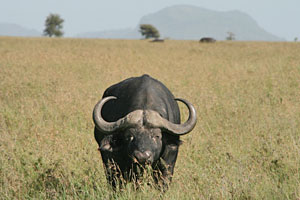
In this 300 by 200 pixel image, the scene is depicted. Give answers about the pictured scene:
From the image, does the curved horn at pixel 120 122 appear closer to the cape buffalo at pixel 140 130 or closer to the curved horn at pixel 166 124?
the cape buffalo at pixel 140 130

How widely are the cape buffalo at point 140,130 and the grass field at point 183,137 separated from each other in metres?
0.29

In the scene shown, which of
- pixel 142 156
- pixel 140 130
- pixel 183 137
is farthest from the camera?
pixel 183 137

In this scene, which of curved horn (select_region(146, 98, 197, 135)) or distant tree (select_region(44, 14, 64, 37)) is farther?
distant tree (select_region(44, 14, 64, 37))

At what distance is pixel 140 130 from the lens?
391 centimetres

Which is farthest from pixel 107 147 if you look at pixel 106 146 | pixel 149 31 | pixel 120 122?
pixel 149 31

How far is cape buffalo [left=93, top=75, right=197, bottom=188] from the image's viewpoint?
3.85m

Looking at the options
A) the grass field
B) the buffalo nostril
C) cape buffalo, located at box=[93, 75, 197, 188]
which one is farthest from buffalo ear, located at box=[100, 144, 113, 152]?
the buffalo nostril

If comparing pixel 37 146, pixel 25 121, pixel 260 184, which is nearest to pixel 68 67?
pixel 25 121

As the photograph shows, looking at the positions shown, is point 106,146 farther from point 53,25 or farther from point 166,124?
point 53,25

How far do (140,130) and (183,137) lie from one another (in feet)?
9.66

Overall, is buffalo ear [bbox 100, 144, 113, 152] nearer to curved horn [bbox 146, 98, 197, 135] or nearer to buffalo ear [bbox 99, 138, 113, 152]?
buffalo ear [bbox 99, 138, 113, 152]

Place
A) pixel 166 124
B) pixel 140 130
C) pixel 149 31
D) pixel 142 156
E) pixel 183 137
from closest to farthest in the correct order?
pixel 142 156, pixel 140 130, pixel 166 124, pixel 183 137, pixel 149 31

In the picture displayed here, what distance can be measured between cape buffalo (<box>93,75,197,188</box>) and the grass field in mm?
295

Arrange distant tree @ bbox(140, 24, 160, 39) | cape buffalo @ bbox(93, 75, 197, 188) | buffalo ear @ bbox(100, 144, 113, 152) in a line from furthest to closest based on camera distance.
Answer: distant tree @ bbox(140, 24, 160, 39)
buffalo ear @ bbox(100, 144, 113, 152)
cape buffalo @ bbox(93, 75, 197, 188)
